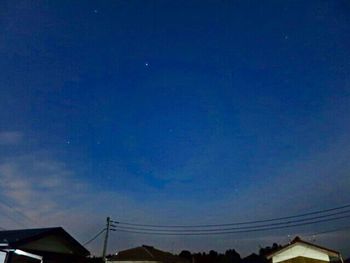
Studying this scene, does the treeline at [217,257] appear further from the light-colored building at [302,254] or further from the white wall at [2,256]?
the white wall at [2,256]

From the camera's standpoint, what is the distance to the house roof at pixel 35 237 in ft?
50.2

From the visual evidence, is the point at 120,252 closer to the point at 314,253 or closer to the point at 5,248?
the point at 314,253

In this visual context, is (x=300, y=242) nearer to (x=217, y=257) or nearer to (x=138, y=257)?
(x=138, y=257)

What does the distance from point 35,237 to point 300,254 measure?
21243 millimetres

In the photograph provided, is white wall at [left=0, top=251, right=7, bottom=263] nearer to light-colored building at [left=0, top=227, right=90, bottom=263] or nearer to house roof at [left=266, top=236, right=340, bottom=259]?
light-colored building at [left=0, top=227, right=90, bottom=263]

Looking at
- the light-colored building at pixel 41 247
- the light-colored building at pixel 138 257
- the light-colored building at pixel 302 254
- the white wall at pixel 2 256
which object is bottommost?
the white wall at pixel 2 256

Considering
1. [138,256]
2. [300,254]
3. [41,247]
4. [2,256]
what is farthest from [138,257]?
[2,256]

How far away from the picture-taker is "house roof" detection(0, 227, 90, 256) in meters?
15.3

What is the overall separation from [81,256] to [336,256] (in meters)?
20.4

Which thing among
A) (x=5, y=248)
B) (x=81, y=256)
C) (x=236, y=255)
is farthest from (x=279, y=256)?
(x=236, y=255)

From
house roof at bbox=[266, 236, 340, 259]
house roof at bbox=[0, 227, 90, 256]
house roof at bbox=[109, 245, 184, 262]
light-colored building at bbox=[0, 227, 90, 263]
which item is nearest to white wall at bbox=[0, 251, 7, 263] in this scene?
light-colored building at bbox=[0, 227, 90, 263]

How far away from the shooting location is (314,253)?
2664cm

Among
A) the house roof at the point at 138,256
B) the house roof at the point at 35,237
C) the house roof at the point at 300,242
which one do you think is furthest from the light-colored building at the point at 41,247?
the house roof at the point at 138,256

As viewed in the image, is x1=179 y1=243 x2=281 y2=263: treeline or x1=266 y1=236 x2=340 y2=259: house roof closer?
x1=266 y1=236 x2=340 y2=259: house roof
